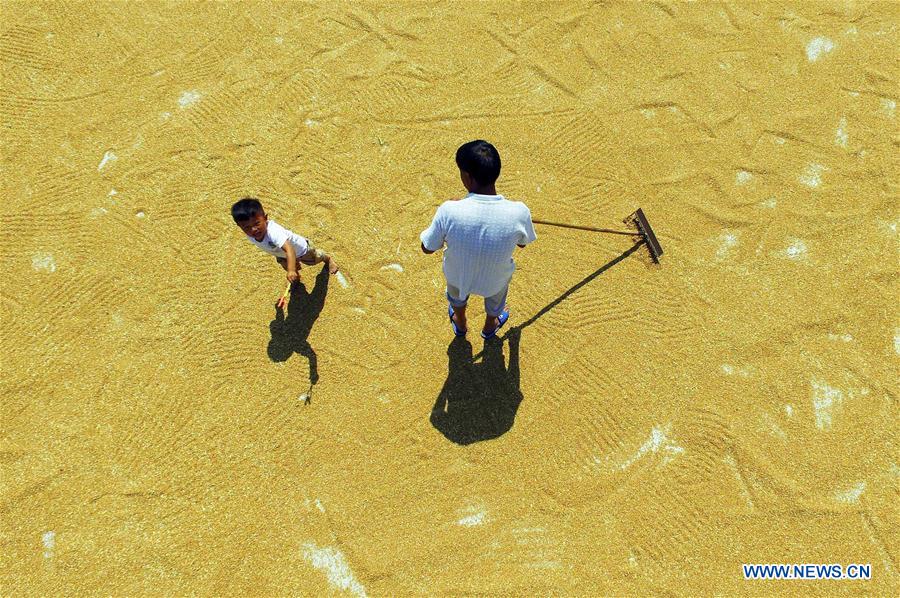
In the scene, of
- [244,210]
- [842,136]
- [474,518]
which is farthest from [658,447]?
[842,136]

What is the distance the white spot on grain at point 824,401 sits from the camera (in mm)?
3656

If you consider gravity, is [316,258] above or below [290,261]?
below

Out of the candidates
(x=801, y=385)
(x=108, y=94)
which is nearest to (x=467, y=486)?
(x=801, y=385)

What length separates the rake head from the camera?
4.11 meters

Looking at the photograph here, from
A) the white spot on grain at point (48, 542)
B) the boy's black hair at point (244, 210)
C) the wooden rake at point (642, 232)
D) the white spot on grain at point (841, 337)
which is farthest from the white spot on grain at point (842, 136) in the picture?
the white spot on grain at point (48, 542)

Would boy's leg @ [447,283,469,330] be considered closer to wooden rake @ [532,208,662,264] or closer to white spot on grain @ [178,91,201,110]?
wooden rake @ [532,208,662,264]

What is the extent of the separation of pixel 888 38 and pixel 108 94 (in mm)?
8236

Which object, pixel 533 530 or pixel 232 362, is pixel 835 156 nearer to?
pixel 533 530

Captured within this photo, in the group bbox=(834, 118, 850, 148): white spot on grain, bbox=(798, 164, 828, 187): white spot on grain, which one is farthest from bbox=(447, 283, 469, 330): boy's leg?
bbox=(834, 118, 850, 148): white spot on grain

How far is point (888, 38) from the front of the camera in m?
4.95

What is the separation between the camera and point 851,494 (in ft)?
11.4

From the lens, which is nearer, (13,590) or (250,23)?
(13,590)

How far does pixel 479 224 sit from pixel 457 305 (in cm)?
101

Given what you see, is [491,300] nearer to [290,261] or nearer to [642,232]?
[290,261]
